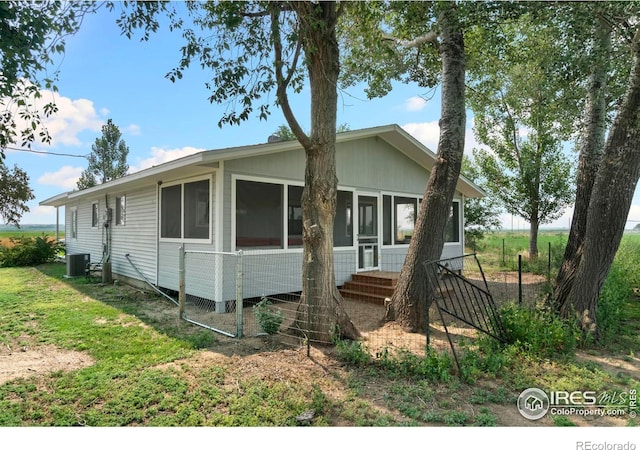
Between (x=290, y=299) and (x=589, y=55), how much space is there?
21.3 feet

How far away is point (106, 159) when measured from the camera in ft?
93.8

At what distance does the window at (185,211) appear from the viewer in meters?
6.88

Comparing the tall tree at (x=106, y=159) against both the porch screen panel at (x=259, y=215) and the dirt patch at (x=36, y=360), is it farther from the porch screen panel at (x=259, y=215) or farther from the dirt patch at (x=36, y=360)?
the dirt patch at (x=36, y=360)

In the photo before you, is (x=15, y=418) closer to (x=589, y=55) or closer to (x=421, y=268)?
(x=421, y=268)

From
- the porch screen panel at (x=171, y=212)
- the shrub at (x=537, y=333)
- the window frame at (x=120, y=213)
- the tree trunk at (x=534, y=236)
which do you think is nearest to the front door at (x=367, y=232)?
the porch screen panel at (x=171, y=212)

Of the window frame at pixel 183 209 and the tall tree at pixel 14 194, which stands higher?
the tall tree at pixel 14 194

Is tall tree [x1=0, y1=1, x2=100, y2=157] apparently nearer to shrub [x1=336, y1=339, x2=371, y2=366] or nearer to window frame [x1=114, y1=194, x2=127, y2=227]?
shrub [x1=336, y1=339, x2=371, y2=366]

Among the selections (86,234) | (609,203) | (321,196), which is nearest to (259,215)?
(321,196)

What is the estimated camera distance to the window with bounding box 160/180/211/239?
688 cm

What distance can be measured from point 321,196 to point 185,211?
3899 mm

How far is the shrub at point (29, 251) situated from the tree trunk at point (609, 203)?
1847cm

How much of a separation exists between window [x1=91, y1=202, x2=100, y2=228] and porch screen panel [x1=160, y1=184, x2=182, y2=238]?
17.8ft
